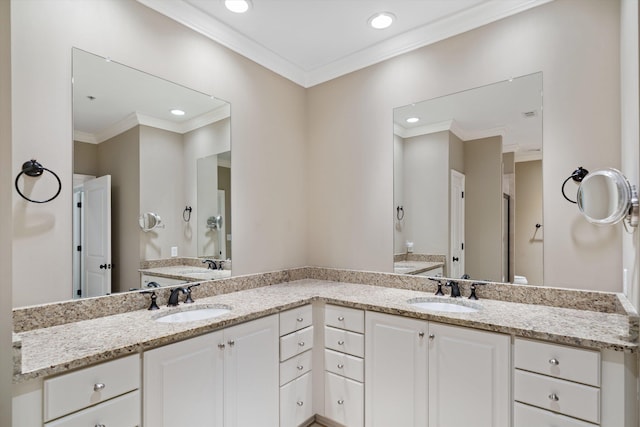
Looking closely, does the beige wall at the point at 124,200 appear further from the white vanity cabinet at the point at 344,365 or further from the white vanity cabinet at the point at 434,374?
the white vanity cabinet at the point at 434,374

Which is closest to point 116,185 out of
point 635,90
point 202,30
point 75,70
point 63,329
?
point 75,70

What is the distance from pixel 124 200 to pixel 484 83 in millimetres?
2365

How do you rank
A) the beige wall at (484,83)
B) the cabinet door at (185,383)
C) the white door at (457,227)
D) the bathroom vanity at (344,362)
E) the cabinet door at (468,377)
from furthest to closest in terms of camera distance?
the white door at (457,227)
the beige wall at (484,83)
the cabinet door at (468,377)
the cabinet door at (185,383)
the bathroom vanity at (344,362)

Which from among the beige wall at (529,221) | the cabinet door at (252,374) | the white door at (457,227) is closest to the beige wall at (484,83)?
the beige wall at (529,221)

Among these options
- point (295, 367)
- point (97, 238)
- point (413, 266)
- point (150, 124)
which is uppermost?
point (150, 124)

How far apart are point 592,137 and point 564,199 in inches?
14.2

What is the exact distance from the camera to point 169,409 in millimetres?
1484

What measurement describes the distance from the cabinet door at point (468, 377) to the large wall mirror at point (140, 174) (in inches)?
60.6

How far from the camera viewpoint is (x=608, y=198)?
1.54m

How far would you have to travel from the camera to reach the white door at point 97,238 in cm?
172

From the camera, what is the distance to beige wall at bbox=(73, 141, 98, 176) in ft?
5.57

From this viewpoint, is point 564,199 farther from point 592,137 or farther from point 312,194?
point 312,194

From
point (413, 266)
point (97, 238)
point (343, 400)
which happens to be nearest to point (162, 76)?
point (97, 238)

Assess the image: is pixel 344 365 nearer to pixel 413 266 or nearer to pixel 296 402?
pixel 296 402
